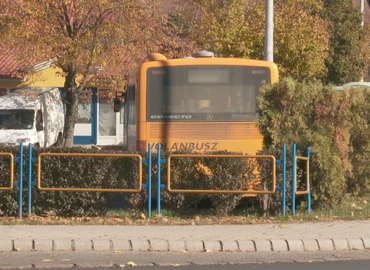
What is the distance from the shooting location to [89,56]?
23.9 metres

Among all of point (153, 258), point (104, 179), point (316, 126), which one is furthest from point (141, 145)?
point (153, 258)

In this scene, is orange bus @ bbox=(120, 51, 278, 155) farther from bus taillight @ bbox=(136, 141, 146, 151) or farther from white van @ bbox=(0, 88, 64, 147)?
white van @ bbox=(0, 88, 64, 147)

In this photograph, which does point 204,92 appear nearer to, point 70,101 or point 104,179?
point 104,179

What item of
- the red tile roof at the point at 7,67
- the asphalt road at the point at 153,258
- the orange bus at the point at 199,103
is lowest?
the asphalt road at the point at 153,258

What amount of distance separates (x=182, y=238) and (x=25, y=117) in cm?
1910

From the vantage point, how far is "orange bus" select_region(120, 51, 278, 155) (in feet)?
53.4

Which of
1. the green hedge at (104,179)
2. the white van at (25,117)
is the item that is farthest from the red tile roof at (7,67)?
the green hedge at (104,179)

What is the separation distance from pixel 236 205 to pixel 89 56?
1032cm

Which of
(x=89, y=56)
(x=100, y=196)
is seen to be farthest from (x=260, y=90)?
(x=89, y=56)

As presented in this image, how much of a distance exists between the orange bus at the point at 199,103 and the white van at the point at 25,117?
13080 mm

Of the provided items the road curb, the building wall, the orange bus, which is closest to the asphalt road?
the road curb

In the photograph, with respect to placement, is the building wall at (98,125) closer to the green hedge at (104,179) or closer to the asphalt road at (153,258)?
the green hedge at (104,179)

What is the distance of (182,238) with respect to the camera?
1202 centimetres

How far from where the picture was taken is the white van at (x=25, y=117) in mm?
29125
